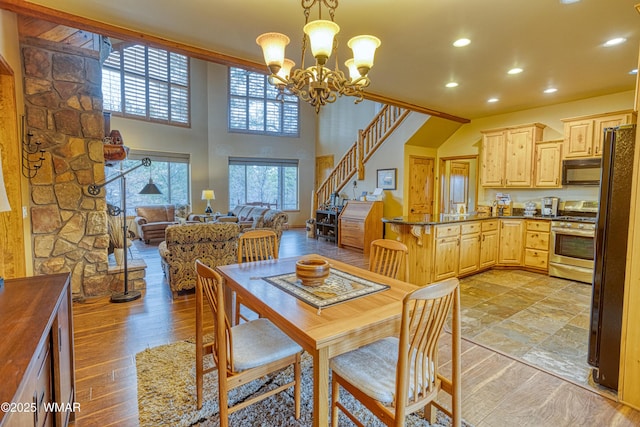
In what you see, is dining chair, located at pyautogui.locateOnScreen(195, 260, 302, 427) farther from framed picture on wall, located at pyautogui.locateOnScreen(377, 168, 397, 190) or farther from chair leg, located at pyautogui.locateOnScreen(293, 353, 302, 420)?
framed picture on wall, located at pyautogui.locateOnScreen(377, 168, 397, 190)

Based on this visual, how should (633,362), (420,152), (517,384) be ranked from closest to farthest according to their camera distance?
(633,362) < (517,384) < (420,152)

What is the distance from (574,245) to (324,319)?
4.60 m

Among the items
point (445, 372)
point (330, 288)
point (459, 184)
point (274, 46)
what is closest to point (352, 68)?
point (274, 46)

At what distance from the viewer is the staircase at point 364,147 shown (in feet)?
21.9

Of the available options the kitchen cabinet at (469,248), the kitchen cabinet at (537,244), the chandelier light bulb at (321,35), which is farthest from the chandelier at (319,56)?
the kitchen cabinet at (537,244)

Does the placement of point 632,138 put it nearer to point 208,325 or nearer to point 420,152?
point 208,325

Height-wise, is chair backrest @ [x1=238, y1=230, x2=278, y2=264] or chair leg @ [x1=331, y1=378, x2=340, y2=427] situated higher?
chair backrest @ [x1=238, y1=230, x2=278, y2=264]

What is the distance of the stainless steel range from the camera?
167 inches

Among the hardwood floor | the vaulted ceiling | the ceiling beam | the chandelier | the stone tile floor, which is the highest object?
the vaulted ceiling

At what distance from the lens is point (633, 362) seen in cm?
192

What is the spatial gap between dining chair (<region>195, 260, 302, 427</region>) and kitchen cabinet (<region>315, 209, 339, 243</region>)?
5.61m

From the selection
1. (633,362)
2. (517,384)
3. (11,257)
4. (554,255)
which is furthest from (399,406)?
(554,255)

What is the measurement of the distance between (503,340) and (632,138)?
1797 mm

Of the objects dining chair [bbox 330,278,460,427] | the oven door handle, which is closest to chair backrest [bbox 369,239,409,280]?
dining chair [bbox 330,278,460,427]
